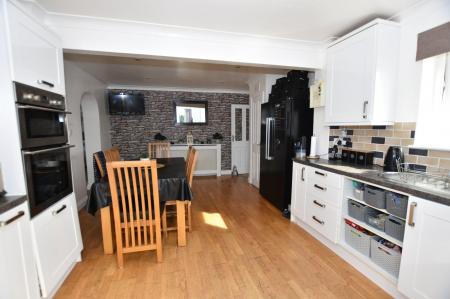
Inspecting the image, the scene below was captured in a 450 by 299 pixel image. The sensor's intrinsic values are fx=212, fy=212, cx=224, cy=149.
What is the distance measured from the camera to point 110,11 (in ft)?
6.33

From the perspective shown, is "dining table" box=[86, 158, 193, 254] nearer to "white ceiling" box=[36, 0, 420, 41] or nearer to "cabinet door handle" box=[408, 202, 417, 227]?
"white ceiling" box=[36, 0, 420, 41]

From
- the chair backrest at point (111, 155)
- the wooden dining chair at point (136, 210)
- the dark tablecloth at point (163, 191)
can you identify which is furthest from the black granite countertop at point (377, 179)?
the chair backrest at point (111, 155)

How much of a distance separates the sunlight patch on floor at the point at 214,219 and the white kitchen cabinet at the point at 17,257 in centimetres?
188

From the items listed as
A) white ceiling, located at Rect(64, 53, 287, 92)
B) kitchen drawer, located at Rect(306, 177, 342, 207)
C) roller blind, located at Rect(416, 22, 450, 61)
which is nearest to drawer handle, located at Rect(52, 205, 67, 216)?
white ceiling, located at Rect(64, 53, 287, 92)

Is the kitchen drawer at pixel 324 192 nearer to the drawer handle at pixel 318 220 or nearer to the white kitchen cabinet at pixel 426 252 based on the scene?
the drawer handle at pixel 318 220

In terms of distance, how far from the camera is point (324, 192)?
2312 mm

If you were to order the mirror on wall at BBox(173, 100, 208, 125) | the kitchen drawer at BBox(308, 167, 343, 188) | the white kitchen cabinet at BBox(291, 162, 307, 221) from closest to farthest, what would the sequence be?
the kitchen drawer at BBox(308, 167, 343, 188)
the white kitchen cabinet at BBox(291, 162, 307, 221)
the mirror on wall at BBox(173, 100, 208, 125)

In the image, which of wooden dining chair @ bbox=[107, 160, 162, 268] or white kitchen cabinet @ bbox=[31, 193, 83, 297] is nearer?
white kitchen cabinet @ bbox=[31, 193, 83, 297]

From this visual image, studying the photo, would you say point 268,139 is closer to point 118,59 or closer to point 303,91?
point 303,91

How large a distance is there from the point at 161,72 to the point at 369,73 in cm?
330

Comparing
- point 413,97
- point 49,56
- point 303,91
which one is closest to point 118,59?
point 49,56

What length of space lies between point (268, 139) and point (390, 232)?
2.19m

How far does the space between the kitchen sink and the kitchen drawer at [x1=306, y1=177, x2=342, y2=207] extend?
1.49ft

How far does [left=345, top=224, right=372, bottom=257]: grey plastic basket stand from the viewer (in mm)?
1931
